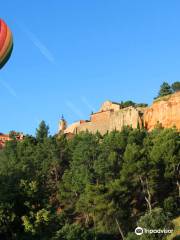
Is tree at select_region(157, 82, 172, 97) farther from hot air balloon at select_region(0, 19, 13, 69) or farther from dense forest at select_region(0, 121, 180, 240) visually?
hot air balloon at select_region(0, 19, 13, 69)

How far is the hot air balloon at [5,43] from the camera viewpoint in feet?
82.2

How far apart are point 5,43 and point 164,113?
128 feet

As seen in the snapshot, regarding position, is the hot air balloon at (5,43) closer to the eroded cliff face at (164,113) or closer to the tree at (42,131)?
the eroded cliff face at (164,113)

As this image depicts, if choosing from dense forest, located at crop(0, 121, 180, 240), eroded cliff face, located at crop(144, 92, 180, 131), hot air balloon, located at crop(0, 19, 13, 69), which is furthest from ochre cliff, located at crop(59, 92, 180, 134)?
hot air balloon, located at crop(0, 19, 13, 69)

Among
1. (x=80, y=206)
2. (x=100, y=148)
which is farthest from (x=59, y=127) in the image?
(x=80, y=206)

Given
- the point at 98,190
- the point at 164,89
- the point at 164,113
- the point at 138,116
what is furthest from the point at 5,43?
the point at 164,89

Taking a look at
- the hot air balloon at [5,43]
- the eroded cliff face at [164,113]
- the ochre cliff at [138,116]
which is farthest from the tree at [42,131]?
the hot air balloon at [5,43]

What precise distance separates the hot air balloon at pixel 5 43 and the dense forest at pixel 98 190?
7012mm

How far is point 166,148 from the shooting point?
4453 cm

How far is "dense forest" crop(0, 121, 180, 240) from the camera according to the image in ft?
92.6

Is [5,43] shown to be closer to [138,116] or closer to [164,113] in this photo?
[164,113]

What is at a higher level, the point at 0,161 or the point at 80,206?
the point at 0,161

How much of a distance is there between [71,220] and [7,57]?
2522cm

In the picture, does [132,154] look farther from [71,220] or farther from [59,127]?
[59,127]
